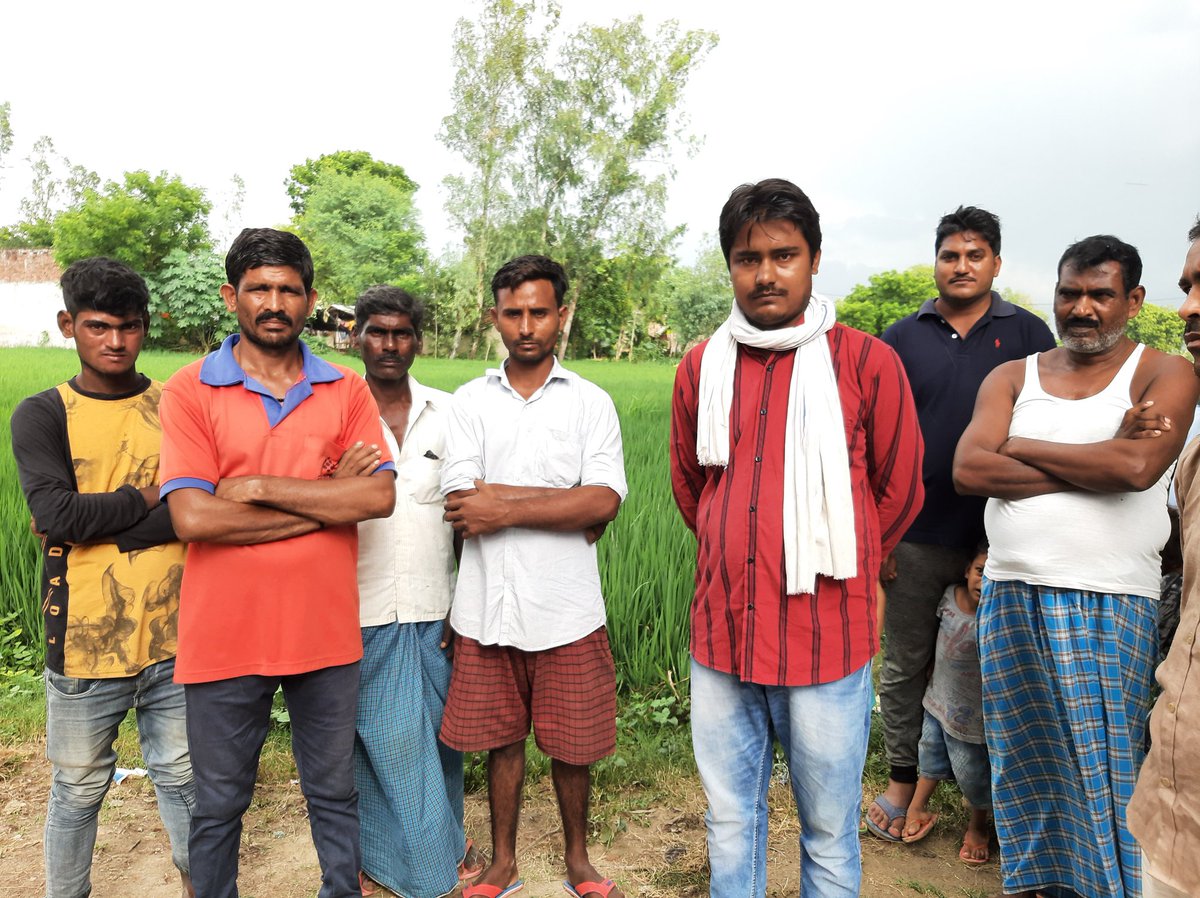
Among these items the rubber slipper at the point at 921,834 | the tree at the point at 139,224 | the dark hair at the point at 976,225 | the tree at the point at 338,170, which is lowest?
the rubber slipper at the point at 921,834

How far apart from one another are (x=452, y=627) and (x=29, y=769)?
1.97 m

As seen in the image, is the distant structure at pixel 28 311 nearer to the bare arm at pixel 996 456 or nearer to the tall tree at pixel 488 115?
the tall tree at pixel 488 115

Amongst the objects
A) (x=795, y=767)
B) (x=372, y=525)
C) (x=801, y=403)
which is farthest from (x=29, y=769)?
(x=801, y=403)

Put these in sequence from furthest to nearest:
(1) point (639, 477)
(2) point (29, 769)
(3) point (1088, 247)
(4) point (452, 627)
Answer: (1) point (639, 477), (2) point (29, 769), (4) point (452, 627), (3) point (1088, 247)

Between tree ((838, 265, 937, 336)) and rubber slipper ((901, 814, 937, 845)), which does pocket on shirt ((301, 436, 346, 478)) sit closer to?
rubber slipper ((901, 814, 937, 845))

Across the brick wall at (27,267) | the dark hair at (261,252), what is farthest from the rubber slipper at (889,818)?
the brick wall at (27,267)

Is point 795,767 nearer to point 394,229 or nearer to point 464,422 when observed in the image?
point 464,422

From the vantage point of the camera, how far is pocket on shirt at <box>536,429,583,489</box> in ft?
7.40

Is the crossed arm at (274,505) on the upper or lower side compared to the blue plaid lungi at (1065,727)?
upper

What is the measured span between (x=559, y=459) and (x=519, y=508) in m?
0.21

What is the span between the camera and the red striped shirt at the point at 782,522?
179 centimetres

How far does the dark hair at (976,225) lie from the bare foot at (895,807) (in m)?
1.82

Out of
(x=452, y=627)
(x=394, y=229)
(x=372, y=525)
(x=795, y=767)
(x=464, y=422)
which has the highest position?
(x=394, y=229)

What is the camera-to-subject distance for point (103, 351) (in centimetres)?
206
